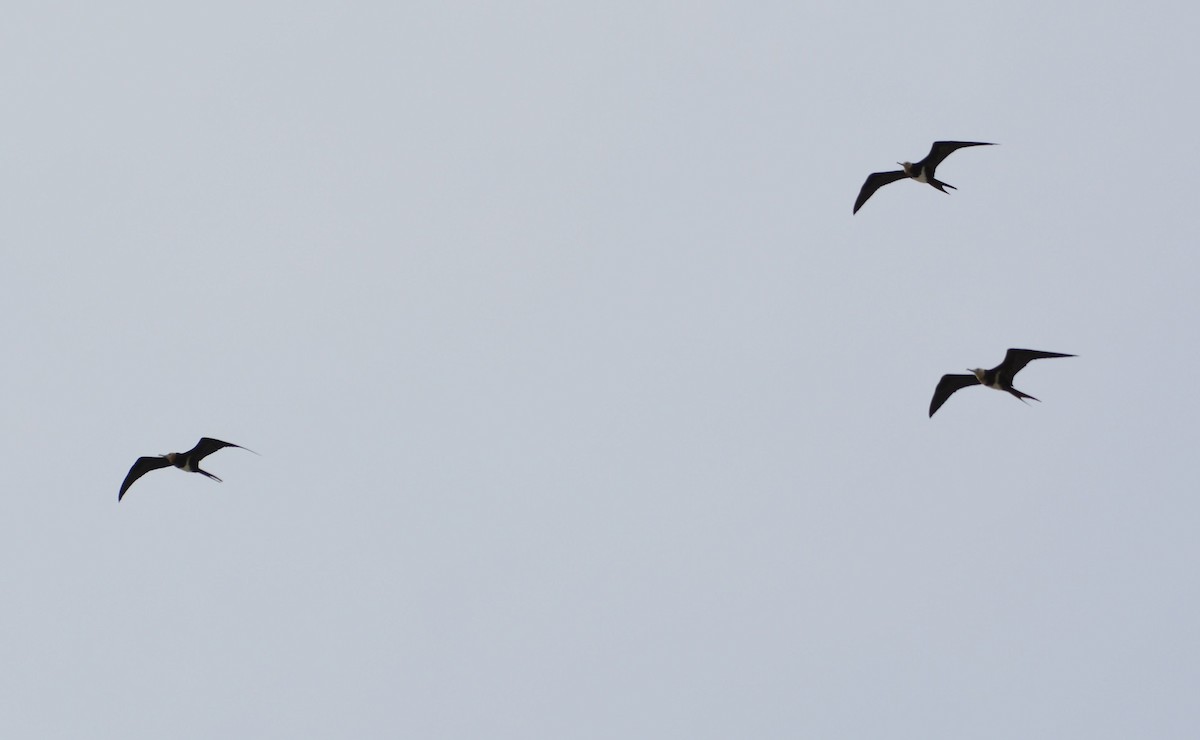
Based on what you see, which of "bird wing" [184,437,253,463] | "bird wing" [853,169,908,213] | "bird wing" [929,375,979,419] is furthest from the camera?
"bird wing" [853,169,908,213]

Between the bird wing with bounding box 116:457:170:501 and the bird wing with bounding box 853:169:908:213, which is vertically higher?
the bird wing with bounding box 853:169:908:213

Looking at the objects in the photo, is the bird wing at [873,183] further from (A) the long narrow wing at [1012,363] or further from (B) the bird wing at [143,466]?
(B) the bird wing at [143,466]

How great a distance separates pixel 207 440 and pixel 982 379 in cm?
1697

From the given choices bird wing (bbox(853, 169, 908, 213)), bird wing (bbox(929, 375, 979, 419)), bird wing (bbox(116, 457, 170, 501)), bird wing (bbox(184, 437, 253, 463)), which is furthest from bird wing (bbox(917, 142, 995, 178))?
bird wing (bbox(116, 457, 170, 501))

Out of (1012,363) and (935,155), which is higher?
(935,155)

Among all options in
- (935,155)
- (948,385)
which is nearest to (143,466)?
(948,385)

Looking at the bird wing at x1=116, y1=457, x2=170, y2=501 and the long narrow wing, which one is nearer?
the long narrow wing

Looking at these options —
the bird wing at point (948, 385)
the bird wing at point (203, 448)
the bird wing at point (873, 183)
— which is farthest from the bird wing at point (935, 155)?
the bird wing at point (203, 448)

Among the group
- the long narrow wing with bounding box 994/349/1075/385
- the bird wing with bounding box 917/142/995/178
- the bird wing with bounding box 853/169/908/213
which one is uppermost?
the bird wing with bounding box 853/169/908/213

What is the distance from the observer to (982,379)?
27359 mm

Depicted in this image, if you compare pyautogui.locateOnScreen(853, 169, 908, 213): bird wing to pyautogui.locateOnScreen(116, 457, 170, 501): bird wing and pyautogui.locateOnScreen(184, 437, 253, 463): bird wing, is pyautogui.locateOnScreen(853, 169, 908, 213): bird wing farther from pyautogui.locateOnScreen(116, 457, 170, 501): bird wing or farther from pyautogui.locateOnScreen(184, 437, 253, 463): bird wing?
pyautogui.locateOnScreen(116, 457, 170, 501): bird wing

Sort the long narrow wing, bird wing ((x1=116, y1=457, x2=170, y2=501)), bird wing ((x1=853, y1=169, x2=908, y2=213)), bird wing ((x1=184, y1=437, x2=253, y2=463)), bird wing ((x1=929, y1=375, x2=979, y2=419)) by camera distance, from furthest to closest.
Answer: bird wing ((x1=853, y1=169, x2=908, y2=213)) < bird wing ((x1=116, y1=457, x2=170, y2=501)) < bird wing ((x1=184, y1=437, x2=253, y2=463)) < bird wing ((x1=929, y1=375, x2=979, y2=419)) < the long narrow wing

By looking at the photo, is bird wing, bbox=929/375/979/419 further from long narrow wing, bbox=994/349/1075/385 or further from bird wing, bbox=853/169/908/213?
bird wing, bbox=853/169/908/213

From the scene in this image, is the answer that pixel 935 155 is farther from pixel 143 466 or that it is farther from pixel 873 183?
pixel 143 466
